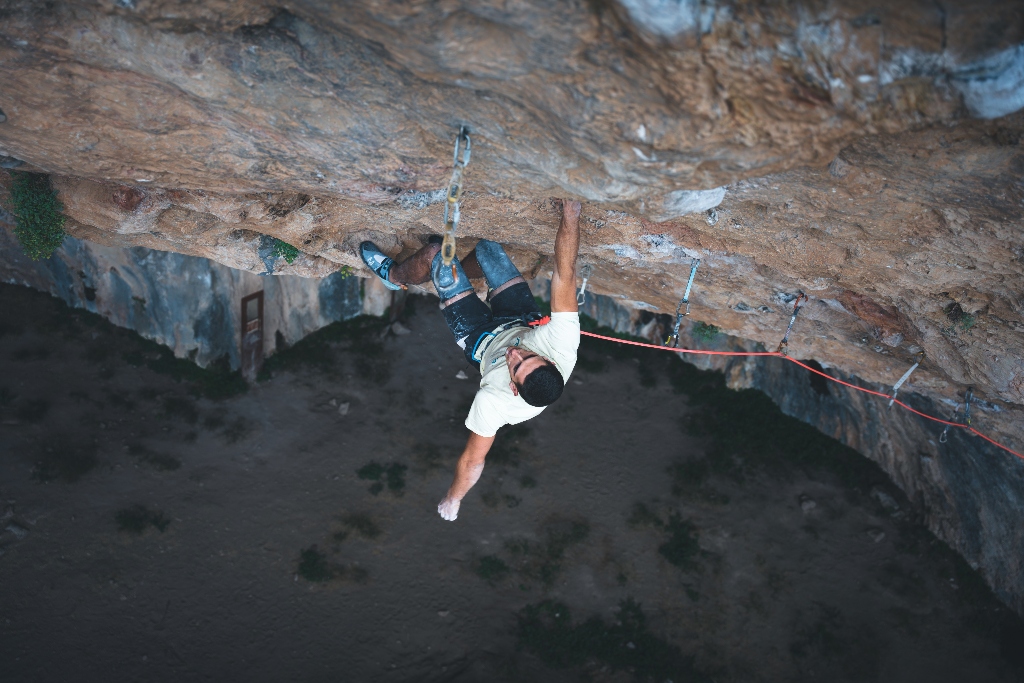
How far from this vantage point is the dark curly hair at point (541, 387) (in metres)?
4.75

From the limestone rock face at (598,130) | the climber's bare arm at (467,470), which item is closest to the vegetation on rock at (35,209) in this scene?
the limestone rock face at (598,130)

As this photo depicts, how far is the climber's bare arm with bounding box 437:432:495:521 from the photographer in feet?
17.2

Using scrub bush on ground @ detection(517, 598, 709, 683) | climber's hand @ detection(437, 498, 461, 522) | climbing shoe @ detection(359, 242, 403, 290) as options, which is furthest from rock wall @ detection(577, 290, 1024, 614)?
climbing shoe @ detection(359, 242, 403, 290)

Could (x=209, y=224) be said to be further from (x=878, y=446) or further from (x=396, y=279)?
(x=878, y=446)

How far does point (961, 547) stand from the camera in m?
11.0

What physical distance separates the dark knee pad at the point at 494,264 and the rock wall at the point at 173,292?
24.6 feet

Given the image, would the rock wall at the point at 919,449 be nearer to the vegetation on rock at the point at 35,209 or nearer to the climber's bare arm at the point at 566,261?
the climber's bare arm at the point at 566,261

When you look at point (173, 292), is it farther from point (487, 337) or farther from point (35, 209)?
point (487, 337)

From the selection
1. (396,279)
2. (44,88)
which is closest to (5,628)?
(396,279)

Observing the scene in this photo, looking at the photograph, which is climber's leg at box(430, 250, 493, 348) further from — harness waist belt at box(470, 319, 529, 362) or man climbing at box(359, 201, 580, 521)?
harness waist belt at box(470, 319, 529, 362)

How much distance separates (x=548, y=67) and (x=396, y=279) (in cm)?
414

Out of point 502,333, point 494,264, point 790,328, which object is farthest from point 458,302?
point 790,328

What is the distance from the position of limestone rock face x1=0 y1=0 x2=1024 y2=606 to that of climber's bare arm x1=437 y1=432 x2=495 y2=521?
2.12 m

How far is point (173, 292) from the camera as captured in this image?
11.8 metres
